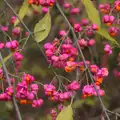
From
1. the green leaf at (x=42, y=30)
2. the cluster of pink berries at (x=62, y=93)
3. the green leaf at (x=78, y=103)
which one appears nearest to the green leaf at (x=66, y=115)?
the cluster of pink berries at (x=62, y=93)

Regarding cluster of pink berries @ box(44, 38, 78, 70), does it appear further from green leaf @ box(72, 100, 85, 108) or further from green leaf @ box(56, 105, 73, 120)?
green leaf @ box(72, 100, 85, 108)

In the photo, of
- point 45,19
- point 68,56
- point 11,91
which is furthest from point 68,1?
point 11,91

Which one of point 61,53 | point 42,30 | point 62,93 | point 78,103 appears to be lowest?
point 78,103

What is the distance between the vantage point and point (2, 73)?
2000 mm

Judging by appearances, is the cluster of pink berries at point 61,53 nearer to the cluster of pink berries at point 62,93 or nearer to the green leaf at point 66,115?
the cluster of pink berries at point 62,93

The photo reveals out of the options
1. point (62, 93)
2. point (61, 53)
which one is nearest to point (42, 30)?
point (61, 53)

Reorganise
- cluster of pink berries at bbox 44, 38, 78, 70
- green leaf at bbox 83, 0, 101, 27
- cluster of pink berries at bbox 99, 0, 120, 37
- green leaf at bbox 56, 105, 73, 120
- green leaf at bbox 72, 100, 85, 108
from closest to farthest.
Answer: green leaf at bbox 56, 105, 73, 120
cluster of pink berries at bbox 44, 38, 78, 70
green leaf at bbox 83, 0, 101, 27
cluster of pink berries at bbox 99, 0, 120, 37
green leaf at bbox 72, 100, 85, 108

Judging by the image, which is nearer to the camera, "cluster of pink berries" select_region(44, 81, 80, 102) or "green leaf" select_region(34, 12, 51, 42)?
"cluster of pink berries" select_region(44, 81, 80, 102)

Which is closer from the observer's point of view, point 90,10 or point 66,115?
point 66,115

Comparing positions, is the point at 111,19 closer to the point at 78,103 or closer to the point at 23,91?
the point at 23,91

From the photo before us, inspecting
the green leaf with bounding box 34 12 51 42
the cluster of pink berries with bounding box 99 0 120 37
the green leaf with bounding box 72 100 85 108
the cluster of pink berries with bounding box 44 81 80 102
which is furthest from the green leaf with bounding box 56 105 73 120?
the green leaf with bounding box 72 100 85 108

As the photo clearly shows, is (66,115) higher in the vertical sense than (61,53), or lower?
lower

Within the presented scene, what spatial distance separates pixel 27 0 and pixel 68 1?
0.72 metres

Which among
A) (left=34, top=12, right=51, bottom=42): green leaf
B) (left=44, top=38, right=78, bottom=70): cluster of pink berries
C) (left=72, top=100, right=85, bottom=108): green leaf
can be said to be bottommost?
(left=72, top=100, right=85, bottom=108): green leaf
